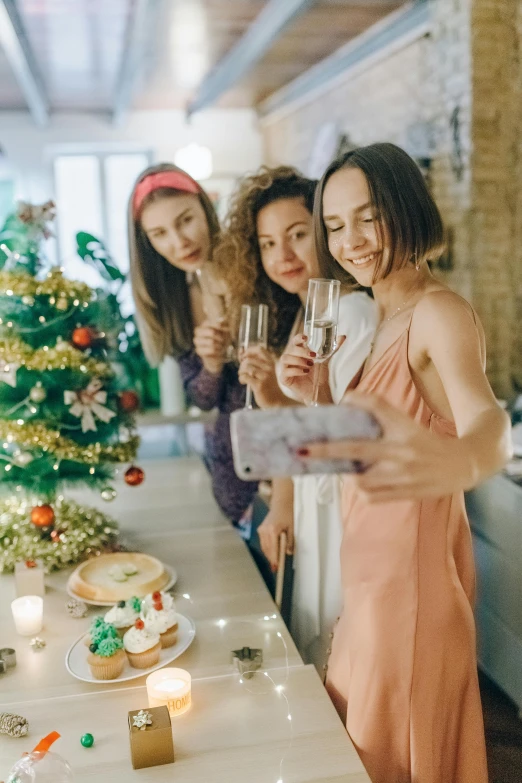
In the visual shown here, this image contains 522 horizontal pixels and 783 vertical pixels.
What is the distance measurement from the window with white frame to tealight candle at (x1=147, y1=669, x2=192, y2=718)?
6.41 meters

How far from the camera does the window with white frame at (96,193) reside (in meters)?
7.27

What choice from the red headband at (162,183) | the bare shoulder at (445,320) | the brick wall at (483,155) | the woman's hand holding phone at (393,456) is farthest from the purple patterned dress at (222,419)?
the brick wall at (483,155)

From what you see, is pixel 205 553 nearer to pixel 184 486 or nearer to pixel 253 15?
pixel 184 486

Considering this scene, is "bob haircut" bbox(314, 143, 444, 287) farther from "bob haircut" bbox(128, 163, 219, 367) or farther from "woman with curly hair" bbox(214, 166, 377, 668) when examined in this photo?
"bob haircut" bbox(128, 163, 219, 367)

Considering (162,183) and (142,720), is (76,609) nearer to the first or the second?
(142,720)

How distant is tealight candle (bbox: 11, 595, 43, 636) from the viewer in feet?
4.78

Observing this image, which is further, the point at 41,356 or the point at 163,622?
the point at 41,356

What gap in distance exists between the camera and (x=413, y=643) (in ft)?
3.69

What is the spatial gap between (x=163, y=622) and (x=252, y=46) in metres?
3.98

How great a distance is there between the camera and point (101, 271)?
203 cm

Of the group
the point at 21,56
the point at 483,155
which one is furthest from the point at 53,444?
the point at 21,56

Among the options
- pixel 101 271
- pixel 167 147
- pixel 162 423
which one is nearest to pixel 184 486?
pixel 162 423

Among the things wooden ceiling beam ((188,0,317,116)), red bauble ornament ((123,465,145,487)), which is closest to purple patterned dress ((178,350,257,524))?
red bauble ornament ((123,465,145,487))

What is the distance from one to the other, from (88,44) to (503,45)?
8.93 feet
